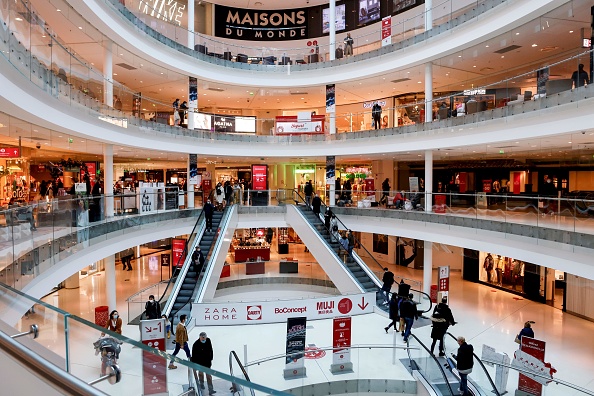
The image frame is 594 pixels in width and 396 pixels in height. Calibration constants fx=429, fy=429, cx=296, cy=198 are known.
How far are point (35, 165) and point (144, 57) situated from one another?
6.14 m

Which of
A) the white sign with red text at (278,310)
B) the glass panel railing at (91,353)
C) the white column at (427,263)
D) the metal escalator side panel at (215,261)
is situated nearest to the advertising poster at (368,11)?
the white column at (427,263)

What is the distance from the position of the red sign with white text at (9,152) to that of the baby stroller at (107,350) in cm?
1198

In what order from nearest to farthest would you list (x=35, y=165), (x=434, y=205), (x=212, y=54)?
(x=35, y=165) → (x=434, y=205) → (x=212, y=54)

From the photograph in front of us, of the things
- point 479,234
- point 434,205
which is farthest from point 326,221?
point 479,234

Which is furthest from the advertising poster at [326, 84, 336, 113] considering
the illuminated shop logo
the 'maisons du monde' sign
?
the illuminated shop logo

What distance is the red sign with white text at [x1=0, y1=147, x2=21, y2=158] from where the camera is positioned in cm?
1233

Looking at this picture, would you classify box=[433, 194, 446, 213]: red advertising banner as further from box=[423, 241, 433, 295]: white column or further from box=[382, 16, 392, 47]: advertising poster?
box=[382, 16, 392, 47]: advertising poster

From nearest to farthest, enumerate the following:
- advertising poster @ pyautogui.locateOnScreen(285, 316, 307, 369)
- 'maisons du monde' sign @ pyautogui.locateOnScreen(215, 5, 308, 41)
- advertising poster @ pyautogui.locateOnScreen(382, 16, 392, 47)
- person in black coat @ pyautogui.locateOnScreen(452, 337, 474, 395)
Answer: person in black coat @ pyautogui.locateOnScreen(452, 337, 474, 395)
advertising poster @ pyautogui.locateOnScreen(285, 316, 307, 369)
advertising poster @ pyautogui.locateOnScreen(382, 16, 392, 47)
'maisons du monde' sign @ pyautogui.locateOnScreen(215, 5, 308, 41)

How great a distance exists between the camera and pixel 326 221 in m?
19.1

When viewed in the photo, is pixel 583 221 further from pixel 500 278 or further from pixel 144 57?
pixel 144 57

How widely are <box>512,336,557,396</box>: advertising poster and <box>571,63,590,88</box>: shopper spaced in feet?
20.9

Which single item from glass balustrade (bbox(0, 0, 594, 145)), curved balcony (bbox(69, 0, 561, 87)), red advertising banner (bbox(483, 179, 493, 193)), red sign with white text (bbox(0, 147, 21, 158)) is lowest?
red advertising banner (bbox(483, 179, 493, 193))

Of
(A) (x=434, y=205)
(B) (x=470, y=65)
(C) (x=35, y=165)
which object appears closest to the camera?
(C) (x=35, y=165)

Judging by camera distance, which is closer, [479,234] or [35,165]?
[479,234]
